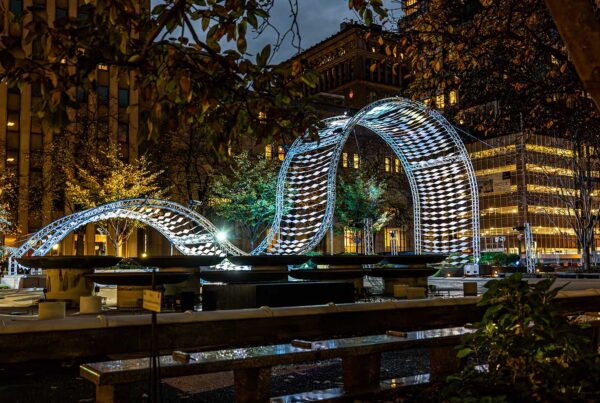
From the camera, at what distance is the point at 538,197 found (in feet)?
244

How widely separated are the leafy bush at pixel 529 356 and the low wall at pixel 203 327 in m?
3.07

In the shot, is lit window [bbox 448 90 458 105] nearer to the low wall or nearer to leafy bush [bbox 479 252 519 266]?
the low wall

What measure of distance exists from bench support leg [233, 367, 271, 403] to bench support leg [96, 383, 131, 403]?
3.69 ft

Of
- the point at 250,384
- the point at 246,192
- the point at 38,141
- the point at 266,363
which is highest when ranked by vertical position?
the point at 38,141

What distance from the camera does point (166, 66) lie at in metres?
5.35

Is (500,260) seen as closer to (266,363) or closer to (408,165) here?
(408,165)

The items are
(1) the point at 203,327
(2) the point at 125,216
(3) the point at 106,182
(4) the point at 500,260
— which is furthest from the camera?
(3) the point at 106,182

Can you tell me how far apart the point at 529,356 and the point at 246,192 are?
42125 mm

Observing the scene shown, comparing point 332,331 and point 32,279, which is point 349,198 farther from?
point 332,331

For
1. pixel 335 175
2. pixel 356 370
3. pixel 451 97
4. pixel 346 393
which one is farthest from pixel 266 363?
pixel 451 97

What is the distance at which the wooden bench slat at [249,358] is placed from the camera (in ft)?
16.1

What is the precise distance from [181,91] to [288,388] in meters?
3.85

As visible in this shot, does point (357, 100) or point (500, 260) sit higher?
point (357, 100)

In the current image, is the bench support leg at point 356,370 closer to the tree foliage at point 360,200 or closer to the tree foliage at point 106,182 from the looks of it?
the tree foliage at point 106,182
